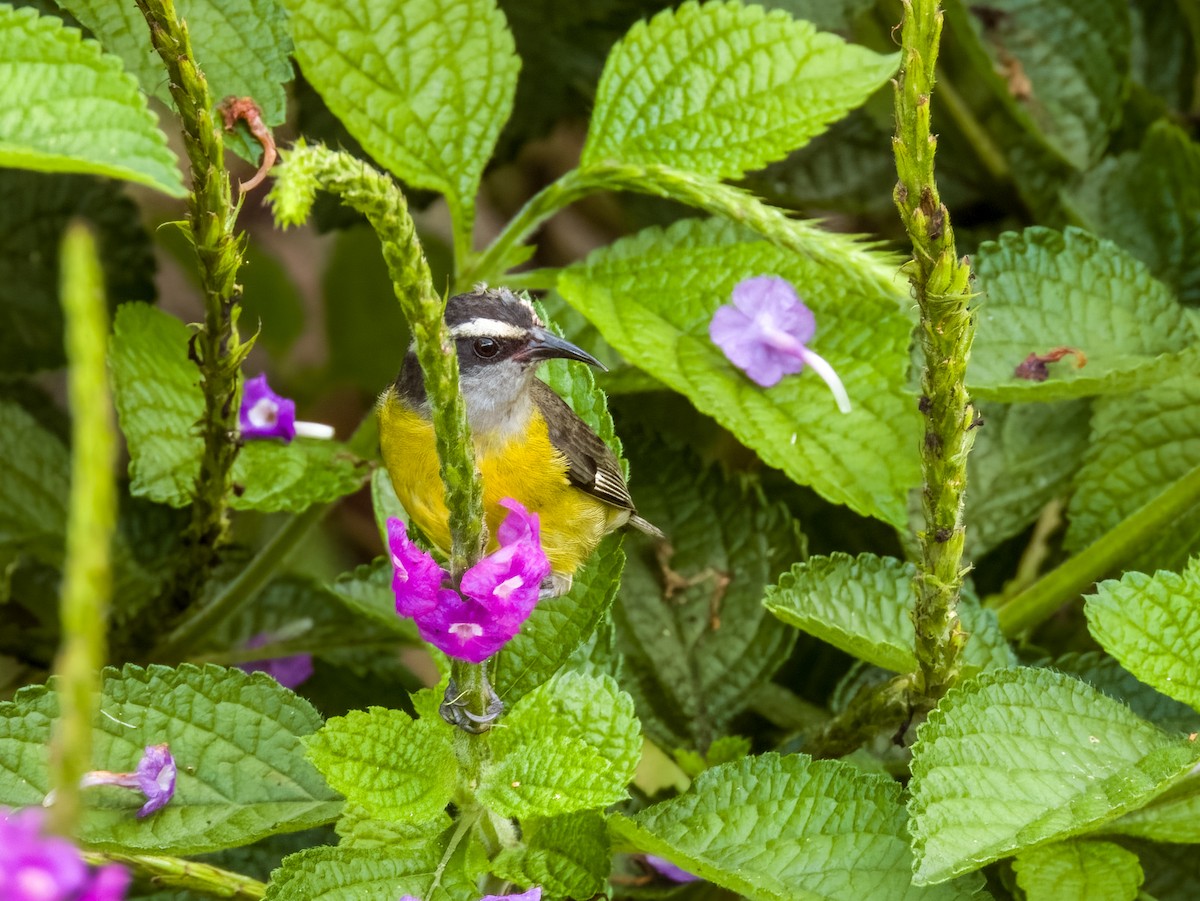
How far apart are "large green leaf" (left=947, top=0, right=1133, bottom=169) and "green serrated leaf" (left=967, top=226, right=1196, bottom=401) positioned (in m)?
0.58

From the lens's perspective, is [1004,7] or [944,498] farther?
[1004,7]

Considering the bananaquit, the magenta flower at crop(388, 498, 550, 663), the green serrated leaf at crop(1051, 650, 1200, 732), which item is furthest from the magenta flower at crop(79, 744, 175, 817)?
the green serrated leaf at crop(1051, 650, 1200, 732)

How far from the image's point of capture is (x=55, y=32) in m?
1.28

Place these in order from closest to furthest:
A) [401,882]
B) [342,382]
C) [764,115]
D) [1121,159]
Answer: [401,882] < [764,115] < [1121,159] < [342,382]

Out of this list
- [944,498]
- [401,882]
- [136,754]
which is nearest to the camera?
[944,498]

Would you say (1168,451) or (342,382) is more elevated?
(1168,451)

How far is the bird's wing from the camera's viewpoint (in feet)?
6.46

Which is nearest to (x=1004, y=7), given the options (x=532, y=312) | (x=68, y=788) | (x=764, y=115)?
(x=764, y=115)

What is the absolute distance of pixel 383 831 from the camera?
55.3 inches

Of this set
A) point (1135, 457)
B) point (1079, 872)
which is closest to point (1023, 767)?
point (1079, 872)

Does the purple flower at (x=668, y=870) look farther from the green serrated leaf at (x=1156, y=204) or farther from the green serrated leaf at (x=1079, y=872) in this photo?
the green serrated leaf at (x=1156, y=204)

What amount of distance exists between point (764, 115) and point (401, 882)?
1.20 m

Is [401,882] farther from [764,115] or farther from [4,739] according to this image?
[764,115]

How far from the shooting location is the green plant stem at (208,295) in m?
1.27
